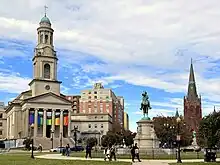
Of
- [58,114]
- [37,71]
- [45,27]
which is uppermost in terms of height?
[45,27]

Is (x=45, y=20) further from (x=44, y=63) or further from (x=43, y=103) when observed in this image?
(x=43, y=103)

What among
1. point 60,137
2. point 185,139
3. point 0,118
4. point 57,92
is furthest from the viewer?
point 0,118

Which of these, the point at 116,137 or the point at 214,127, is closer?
the point at 214,127

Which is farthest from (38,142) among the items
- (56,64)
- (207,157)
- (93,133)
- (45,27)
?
(207,157)

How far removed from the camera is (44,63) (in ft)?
525

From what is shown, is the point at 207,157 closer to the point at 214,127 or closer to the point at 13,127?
the point at 214,127

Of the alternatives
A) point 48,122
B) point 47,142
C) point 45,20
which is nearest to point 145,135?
point 47,142

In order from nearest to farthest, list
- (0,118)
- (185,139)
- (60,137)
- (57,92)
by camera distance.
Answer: (185,139) → (60,137) → (57,92) → (0,118)

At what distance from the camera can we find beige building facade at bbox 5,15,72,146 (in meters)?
152

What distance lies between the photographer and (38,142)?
454ft

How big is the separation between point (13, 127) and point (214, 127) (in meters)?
126

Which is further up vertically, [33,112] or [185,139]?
[33,112]

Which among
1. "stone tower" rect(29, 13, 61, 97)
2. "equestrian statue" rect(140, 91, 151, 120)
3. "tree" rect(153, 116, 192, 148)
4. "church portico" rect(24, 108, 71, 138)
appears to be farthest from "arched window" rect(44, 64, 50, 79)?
"equestrian statue" rect(140, 91, 151, 120)

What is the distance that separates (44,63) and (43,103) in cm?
1689
